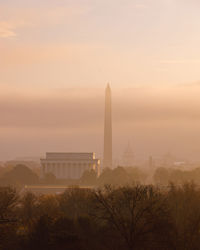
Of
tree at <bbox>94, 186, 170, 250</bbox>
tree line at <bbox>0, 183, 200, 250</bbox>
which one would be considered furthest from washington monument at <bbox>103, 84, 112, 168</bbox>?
tree at <bbox>94, 186, 170, 250</bbox>

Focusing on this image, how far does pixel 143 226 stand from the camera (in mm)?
45406

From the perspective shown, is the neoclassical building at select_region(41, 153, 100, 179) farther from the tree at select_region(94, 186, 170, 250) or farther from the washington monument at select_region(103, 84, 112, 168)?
the tree at select_region(94, 186, 170, 250)

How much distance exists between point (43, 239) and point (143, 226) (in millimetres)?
7189

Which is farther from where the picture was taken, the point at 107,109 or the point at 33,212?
the point at 107,109

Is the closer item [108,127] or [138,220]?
[138,220]

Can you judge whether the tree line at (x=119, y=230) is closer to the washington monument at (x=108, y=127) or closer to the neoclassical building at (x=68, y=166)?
the neoclassical building at (x=68, y=166)

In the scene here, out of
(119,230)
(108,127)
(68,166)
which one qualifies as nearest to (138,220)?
(119,230)

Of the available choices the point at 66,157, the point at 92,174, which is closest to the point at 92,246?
the point at 92,174

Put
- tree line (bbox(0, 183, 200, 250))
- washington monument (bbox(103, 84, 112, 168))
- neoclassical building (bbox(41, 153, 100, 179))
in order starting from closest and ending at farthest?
tree line (bbox(0, 183, 200, 250))
neoclassical building (bbox(41, 153, 100, 179))
washington monument (bbox(103, 84, 112, 168))

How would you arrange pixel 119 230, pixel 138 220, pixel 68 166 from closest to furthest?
pixel 119 230 < pixel 138 220 < pixel 68 166

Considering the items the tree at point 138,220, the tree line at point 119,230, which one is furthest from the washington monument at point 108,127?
the tree at point 138,220

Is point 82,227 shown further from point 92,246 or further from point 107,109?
point 107,109

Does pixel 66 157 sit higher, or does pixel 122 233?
pixel 66 157

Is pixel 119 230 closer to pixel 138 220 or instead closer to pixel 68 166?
pixel 138 220
